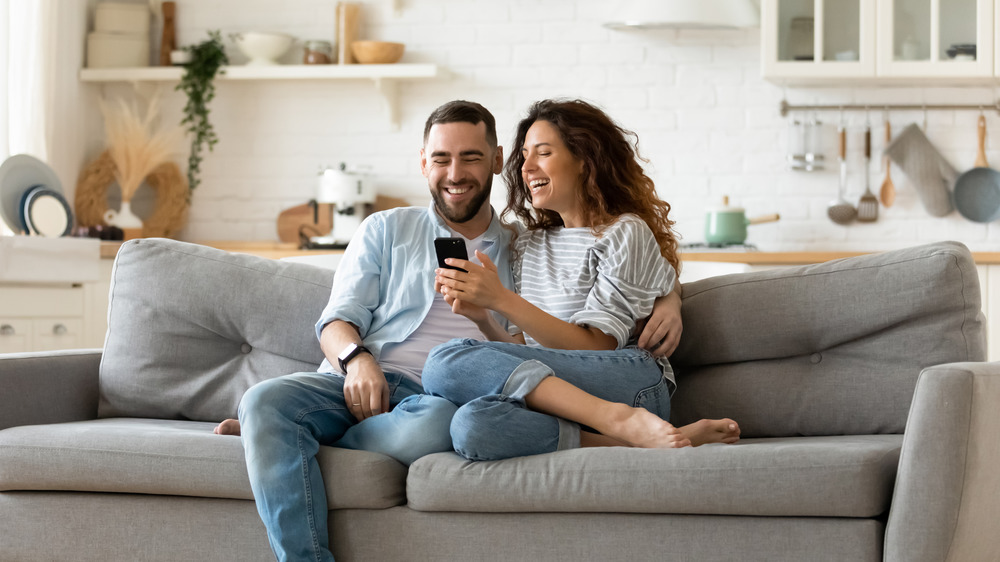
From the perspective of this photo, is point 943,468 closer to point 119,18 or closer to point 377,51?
point 377,51

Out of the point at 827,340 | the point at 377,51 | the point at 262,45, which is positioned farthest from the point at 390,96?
the point at 827,340

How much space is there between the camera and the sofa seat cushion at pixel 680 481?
1.56 metres

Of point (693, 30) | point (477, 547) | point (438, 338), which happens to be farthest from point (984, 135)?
point (477, 547)

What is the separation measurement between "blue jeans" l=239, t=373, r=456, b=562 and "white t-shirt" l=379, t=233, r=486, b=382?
120mm

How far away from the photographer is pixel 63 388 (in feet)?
7.47

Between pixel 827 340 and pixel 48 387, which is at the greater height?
pixel 827 340

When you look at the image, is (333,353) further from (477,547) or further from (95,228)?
(95,228)

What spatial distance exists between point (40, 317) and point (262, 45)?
60.5 inches

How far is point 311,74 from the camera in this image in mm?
4336

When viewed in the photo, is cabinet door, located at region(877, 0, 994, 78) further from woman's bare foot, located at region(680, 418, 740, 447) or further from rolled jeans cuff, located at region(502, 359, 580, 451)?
rolled jeans cuff, located at region(502, 359, 580, 451)

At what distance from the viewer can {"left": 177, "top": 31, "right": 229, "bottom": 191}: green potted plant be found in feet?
14.6

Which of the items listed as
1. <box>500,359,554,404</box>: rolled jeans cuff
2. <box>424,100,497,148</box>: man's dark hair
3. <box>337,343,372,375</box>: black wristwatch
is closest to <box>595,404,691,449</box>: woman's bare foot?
<box>500,359,554,404</box>: rolled jeans cuff

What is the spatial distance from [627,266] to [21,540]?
1264 millimetres

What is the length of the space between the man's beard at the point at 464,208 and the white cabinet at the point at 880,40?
2.08 metres
